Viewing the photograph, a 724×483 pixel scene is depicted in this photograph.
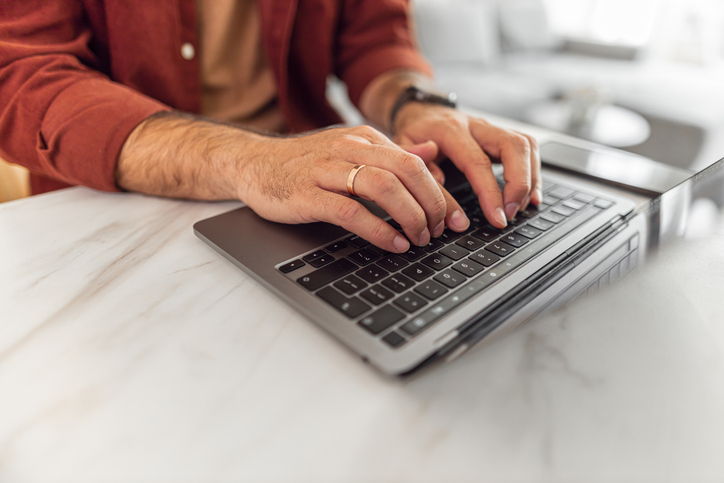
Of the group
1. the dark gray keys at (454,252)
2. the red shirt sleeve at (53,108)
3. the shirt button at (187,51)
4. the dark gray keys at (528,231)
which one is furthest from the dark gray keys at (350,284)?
the shirt button at (187,51)

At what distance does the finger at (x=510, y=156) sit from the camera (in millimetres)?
533

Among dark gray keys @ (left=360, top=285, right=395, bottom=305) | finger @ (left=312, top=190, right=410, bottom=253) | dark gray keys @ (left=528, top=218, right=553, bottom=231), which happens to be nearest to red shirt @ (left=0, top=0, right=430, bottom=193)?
finger @ (left=312, top=190, right=410, bottom=253)

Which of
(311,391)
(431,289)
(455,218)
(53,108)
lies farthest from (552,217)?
(53,108)

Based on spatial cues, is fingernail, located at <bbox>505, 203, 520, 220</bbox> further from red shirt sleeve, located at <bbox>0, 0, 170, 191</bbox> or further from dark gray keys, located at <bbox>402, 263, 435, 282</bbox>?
red shirt sleeve, located at <bbox>0, 0, 170, 191</bbox>

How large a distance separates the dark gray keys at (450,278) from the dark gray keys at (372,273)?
49 mm

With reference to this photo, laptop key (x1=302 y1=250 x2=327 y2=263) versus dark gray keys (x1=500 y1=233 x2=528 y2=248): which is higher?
laptop key (x1=302 y1=250 x2=327 y2=263)

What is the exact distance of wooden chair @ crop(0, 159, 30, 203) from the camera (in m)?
0.92

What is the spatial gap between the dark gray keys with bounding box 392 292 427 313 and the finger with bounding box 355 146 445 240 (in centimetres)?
10

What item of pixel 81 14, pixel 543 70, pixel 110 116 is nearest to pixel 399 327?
pixel 110 116

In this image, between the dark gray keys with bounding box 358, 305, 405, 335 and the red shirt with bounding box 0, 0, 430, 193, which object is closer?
the dark gray keys with bounding box 358, 305, 405, 335

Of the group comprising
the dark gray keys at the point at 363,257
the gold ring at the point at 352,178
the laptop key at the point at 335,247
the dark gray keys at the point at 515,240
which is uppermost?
the gold ring at the point at 352,178

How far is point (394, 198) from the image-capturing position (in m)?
0.46

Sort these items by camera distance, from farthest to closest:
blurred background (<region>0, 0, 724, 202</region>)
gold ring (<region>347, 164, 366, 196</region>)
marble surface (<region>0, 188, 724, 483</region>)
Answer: blurred background (<region>0, 0, 724, 202</region>)
gold ring (<region>347, 164, 366, 196</region>)
marble surface (<region>0, 188, 724, 483</region>)

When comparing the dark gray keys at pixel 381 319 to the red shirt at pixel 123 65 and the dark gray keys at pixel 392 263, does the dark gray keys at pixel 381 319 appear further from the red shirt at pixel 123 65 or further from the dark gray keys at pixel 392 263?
the red shirt at pixel 123 65
